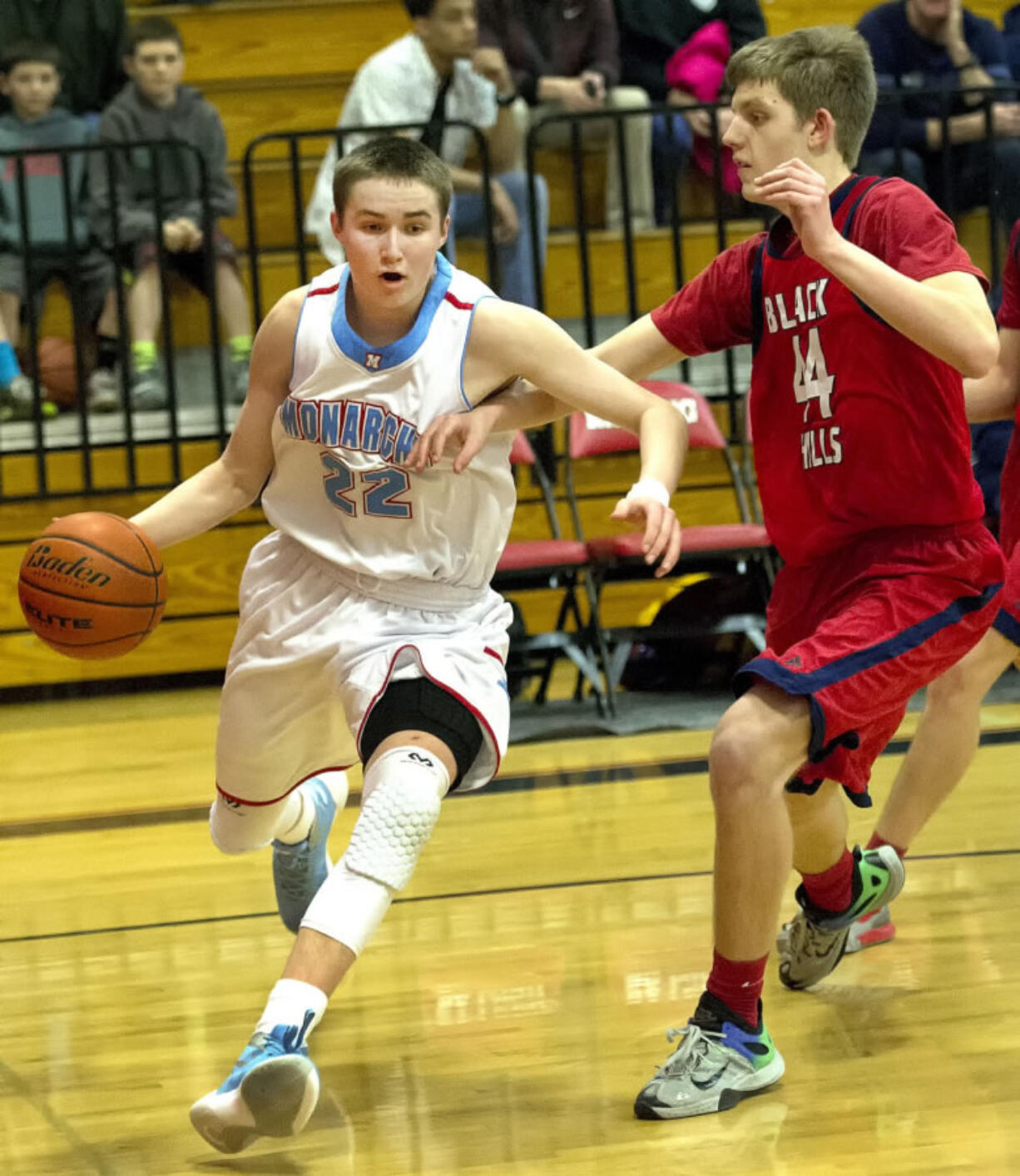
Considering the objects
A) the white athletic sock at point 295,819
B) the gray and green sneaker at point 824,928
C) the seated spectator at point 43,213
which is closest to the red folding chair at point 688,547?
the seated spectator at point 43,213

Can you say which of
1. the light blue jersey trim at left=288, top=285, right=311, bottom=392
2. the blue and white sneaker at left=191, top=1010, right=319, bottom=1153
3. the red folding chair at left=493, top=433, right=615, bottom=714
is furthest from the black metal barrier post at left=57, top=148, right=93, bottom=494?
the blue and white sneaker at left=191, top=1010, right=319, bottom=1153

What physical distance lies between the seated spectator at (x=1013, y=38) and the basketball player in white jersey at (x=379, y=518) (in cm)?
547

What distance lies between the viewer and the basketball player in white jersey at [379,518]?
2.86 metres

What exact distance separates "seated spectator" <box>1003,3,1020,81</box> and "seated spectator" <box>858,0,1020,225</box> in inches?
5.4

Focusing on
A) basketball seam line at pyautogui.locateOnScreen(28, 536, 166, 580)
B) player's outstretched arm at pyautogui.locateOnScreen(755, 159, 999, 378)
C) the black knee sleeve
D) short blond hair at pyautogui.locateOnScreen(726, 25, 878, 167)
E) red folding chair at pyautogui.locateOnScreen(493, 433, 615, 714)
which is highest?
short blond hair at pyautogui.locateOnScreen(726, 25, 878, 167)

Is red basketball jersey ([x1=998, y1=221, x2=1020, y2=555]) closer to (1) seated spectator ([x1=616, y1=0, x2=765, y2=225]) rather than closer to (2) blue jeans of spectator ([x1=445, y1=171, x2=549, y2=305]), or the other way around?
(2) blue jeans of spectator ([x1=445, y1=171, x2=549, y2=305])

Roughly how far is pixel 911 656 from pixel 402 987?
133 centimetres

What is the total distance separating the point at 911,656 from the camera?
2.90 meters

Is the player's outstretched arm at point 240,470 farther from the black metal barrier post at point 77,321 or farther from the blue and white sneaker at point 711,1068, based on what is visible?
the black metal barrier post at point 77,321

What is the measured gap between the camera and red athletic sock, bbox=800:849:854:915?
3.32 m

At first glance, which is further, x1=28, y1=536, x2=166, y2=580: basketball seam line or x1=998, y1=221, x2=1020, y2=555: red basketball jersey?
x1=998, y1=221, x2=1020, y2=555: red basketball jersey

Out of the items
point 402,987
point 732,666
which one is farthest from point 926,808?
point 732,666

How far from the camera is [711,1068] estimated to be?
2869mm

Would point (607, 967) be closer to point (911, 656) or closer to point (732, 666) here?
point (911, 656)
